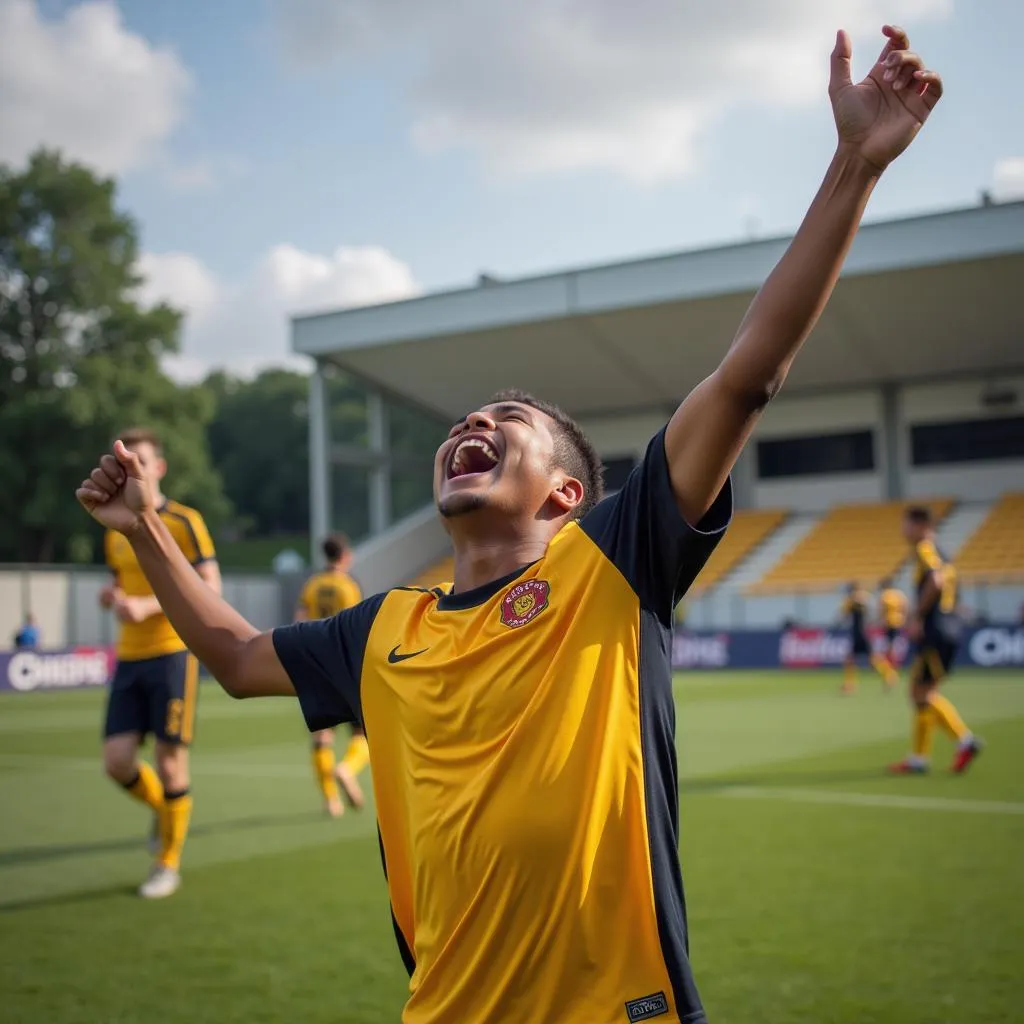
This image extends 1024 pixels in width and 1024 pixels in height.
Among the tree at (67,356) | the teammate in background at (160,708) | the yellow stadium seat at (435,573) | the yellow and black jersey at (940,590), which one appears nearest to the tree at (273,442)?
the tree at (67,356)

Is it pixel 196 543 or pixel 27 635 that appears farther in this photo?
pixel 27 635

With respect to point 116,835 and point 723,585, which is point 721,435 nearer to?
point 116,835

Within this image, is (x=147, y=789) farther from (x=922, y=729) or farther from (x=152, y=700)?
(x=922, y=729)

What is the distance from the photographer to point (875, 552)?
32.1m

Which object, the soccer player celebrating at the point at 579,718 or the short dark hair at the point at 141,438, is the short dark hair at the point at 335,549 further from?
the soccer player celebrating at the point at 579,718

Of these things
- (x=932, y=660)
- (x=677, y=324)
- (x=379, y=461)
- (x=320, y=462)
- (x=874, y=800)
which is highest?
(x=677, y=324)

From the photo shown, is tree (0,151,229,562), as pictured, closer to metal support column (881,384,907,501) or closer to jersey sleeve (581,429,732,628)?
metal support column (881,384,907,501)

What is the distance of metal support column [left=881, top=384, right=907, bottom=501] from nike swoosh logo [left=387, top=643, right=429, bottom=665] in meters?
35.3

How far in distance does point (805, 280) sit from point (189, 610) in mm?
1561

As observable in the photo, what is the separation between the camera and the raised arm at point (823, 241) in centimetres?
192

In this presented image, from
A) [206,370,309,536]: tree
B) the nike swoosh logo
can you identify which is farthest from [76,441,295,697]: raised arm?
[206,370,309,536]: tree

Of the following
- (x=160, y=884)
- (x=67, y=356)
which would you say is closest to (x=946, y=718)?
(x=160, y=884)

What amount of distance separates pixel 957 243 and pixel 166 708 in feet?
81.4

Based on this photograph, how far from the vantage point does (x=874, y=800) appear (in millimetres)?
8812
